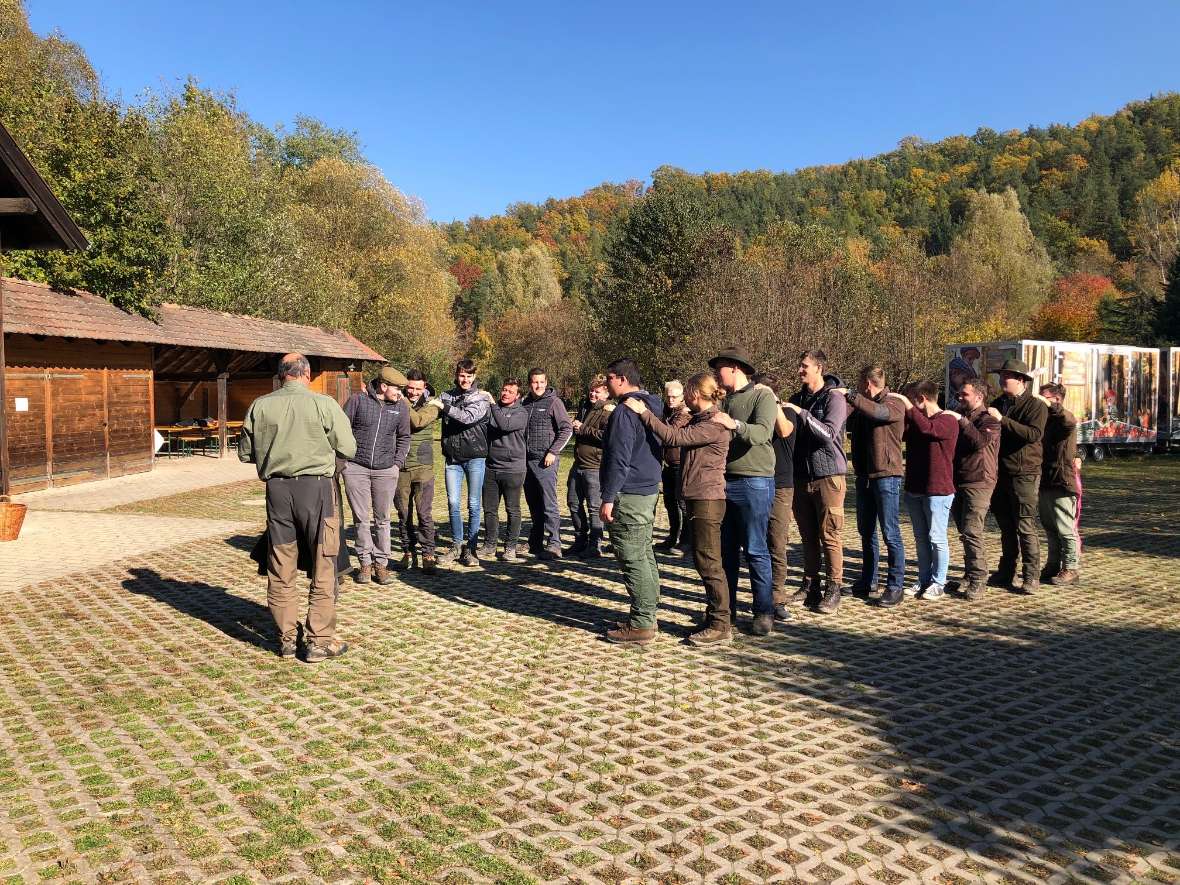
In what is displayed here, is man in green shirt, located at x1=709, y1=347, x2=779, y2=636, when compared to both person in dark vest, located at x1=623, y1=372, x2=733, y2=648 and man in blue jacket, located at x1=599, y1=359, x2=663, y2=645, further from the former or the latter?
man in blue jacket, located at x1=599, y1=359, x2=663, y2=645

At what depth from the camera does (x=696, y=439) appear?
6.15m

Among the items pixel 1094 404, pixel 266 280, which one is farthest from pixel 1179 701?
pixel 266 280

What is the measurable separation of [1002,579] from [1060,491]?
104 centimetres

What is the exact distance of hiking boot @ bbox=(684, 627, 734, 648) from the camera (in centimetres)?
644

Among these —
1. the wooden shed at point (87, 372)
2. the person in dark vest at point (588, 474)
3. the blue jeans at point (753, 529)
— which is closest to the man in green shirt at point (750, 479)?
the blue jeans at point (753, 529)

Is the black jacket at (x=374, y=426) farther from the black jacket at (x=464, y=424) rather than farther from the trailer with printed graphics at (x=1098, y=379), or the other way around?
the trailer with printed graphics at (x=1098, y=379)

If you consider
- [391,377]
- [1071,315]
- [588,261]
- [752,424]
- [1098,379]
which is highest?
[588,261]

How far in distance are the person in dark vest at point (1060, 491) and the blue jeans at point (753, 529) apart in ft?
11.7

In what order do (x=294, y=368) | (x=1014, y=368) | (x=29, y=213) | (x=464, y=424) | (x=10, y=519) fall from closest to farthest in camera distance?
(x=294, y=368) < (x=1014, y=368) < (x=464, y=424) < (x=10, y=519) < (x=29, y=213)

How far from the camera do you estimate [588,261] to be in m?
80.6

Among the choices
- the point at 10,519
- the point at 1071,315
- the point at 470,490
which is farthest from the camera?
the point at 1071,315

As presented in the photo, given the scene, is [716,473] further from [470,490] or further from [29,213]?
[29,213]

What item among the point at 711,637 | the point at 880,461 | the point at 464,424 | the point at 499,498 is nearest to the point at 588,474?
the point at 499,498

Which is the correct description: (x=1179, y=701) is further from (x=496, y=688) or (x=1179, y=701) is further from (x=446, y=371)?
(x=446, y=371)
